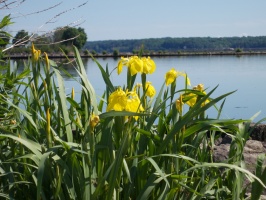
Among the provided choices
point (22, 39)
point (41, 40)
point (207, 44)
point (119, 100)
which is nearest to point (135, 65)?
point (119, 100)

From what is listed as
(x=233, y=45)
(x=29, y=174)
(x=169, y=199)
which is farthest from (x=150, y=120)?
(x=233, y=45)

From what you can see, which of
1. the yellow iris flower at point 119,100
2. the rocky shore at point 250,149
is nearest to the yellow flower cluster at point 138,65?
the yellow iris flower at point 119,100

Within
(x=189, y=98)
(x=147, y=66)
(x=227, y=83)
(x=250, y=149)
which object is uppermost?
(x=147, y=66)

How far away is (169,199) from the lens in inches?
54.4

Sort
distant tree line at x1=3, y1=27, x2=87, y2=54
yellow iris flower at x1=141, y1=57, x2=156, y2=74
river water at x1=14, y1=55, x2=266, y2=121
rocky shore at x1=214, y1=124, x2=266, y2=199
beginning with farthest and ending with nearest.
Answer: river water at x1=14, y1=55, x2=266, y2=121, rocky shore at x1=214, y1=124, x2=266, y2=199, distant tree line at x1=3, y1=27, x2=87, y2=54, yellow iris flower at x1=141, y1=57, x2=156, y2=74

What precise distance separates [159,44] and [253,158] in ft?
164

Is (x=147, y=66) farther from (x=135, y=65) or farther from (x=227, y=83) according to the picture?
(x=227, y=83)

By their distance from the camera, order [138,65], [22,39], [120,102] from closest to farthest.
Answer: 1. [120,102]
2. [138,65]
3. [22,39]

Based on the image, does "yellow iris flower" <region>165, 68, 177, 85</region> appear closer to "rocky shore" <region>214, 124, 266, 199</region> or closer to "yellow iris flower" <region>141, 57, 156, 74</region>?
"yellow iris flower" <region>141, 57, 156, 74</region>

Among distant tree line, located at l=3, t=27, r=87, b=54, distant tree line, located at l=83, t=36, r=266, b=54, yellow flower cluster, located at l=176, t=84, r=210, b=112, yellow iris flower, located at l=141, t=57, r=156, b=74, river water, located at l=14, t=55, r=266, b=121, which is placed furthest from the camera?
distant tree line, located at l=83, t=36, r=266, b=54

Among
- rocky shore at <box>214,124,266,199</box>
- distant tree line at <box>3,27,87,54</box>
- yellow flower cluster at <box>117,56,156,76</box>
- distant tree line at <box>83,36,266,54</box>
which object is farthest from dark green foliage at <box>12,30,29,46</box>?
distant tree line at <box>83,36,266,54</box>

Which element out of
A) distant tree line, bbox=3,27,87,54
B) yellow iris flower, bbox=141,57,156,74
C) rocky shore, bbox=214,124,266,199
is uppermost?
distant tree line, bbox=3,27,87,54

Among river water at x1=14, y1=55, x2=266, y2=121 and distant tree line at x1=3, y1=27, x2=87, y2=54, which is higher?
distant tree line at x1=3, y1=27, x2=87, y2=54

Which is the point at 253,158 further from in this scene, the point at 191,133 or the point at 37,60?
the point at 37,60
